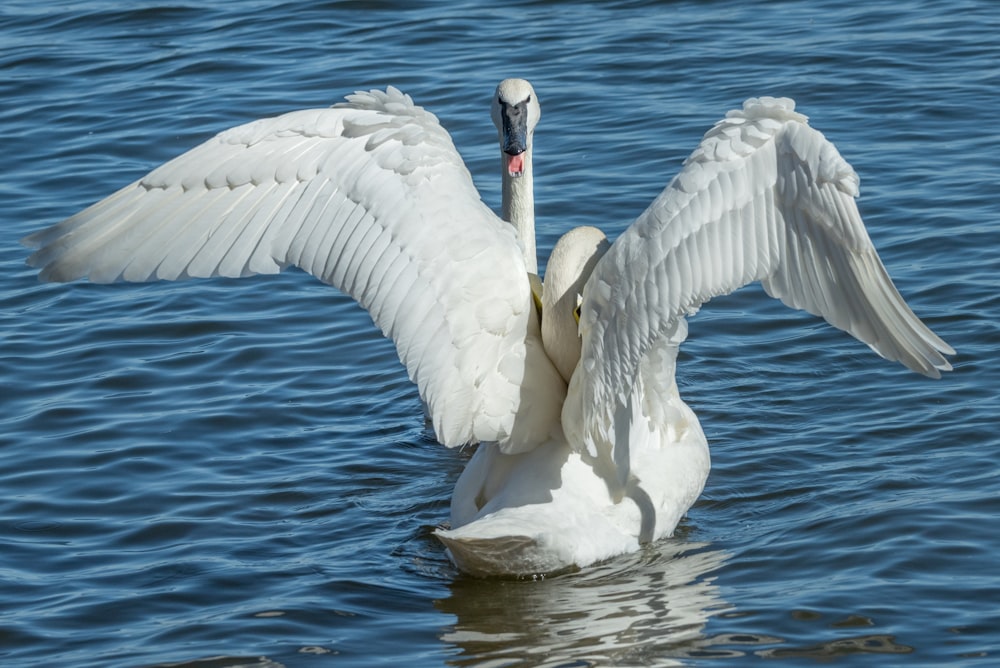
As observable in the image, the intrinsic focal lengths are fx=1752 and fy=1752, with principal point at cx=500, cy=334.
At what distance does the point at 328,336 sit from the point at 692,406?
2239 mm

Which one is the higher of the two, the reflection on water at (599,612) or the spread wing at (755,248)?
the spread wing at (755,248)

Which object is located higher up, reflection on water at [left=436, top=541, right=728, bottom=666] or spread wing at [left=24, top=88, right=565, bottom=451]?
spread wing at [left=24, top=88, right=565, bottom=451]

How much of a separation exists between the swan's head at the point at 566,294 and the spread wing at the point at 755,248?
302mm

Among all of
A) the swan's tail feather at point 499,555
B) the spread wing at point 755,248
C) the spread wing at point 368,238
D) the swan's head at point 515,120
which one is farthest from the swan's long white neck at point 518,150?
→ the spread wing at point 755,248

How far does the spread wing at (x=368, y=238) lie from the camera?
6.16 m

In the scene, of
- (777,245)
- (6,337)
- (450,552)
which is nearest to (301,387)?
(6,337)

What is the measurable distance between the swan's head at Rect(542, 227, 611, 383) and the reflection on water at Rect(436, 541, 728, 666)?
0.84 meters

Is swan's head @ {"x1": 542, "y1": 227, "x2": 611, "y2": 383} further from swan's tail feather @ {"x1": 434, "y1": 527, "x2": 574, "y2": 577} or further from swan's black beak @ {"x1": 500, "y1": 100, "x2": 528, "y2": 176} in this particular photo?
swan's black beak @ {"x1": 500, "y1": 100, "x2": 528, "y2": 176}

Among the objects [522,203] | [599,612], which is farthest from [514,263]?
[522,203]

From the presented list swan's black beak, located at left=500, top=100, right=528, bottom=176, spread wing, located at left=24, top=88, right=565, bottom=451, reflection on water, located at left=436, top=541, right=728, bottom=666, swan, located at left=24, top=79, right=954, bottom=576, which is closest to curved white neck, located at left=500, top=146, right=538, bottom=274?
swan's black beak, located at left=500, top=100, right=528, bottom=176

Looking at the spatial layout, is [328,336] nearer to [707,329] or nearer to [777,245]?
[707,329]

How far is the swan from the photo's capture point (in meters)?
5.85

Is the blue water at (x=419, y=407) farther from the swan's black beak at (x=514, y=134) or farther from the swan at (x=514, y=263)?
the swan's black beak at (x=514, y=134)

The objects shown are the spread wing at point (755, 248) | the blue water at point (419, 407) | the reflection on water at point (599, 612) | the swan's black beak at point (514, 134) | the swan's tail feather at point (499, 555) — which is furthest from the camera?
the swan's black beak at point (514, 134)
